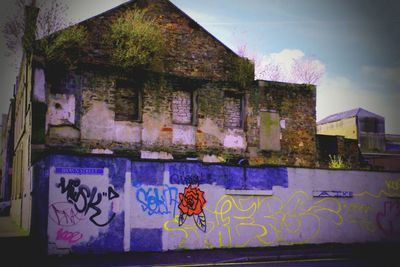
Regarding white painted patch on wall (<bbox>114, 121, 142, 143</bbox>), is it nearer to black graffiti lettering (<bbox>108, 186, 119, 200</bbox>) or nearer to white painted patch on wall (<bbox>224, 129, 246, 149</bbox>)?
white painted patch on wall (<bbox>224, 129, 246, 149</bbox>)

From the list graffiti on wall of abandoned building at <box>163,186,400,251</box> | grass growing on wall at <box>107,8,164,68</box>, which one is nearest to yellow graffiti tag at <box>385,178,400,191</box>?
graffiti on wall of abandoned building at <box>163,186,400,251</box>

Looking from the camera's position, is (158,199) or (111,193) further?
(158,199)

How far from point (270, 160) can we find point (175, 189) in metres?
9.13

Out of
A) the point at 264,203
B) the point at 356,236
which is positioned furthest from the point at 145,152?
the point at 356,236

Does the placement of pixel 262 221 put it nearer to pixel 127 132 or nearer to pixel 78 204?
pixel 78 204

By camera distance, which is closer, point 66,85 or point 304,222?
point 304,222

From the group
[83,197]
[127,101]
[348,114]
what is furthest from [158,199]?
[348,114]

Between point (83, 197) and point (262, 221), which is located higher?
point (83, 197)

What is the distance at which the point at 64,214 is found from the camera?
10125mm

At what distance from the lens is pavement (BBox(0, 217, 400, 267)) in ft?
30.7

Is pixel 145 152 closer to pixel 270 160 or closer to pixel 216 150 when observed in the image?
pixel 216 150

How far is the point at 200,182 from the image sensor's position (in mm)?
11789

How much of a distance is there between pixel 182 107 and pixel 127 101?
8.26ft

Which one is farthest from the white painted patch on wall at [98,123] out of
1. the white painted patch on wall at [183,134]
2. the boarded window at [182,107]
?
the boarded window at [182,107]
